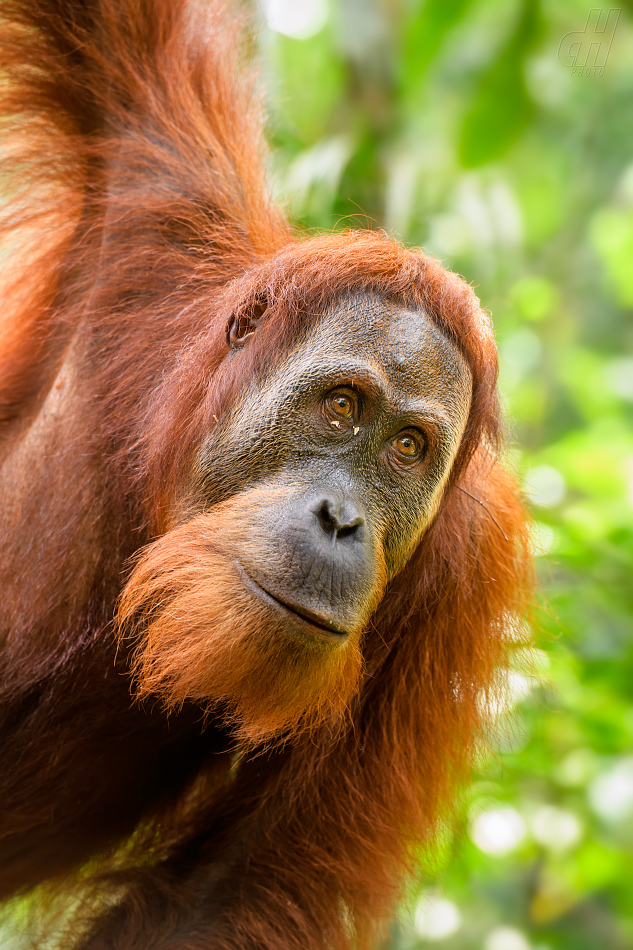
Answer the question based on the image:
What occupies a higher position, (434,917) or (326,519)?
(326,519)

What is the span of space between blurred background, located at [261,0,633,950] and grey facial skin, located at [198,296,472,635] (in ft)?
1.69

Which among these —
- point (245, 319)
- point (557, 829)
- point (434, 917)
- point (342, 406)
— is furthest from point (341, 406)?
point (557, 829)

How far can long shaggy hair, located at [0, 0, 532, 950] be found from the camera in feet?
6.84

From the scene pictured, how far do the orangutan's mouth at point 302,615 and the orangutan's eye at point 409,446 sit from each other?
0.38 metres

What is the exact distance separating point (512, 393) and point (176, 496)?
190 centimetres

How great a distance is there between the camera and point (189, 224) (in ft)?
7.81

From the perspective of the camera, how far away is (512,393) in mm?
3633

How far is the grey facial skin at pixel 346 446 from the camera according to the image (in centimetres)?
176

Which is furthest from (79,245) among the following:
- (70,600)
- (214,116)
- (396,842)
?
(396,842)

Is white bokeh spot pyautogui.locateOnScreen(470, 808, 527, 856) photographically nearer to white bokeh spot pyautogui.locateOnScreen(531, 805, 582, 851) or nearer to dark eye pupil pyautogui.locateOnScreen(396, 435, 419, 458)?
white bokeh spot pyautogui.locateOnScreen(531, 805, 582, 851)

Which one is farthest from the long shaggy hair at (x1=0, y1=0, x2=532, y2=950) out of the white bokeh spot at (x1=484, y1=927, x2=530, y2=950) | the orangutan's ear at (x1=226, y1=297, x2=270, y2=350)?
the white bokeh spot at (x1=484, y1=927, x2=530, y2=950)

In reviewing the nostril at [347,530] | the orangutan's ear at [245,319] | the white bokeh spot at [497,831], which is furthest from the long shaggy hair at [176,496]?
the white bokeh spot at [497,831]

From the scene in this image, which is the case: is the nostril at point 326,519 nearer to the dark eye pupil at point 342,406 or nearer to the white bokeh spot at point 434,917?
the dark eye pupil at point 342,406

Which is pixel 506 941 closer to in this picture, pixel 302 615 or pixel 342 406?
pixel 302 615
